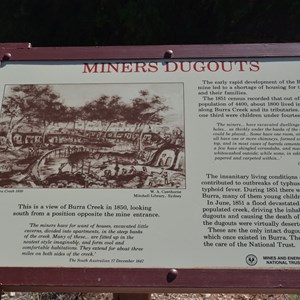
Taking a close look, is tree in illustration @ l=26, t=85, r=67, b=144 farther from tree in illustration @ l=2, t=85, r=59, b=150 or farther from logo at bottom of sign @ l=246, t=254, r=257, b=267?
logo at bottom of sign @ l=246, t=254, r=257, b=267

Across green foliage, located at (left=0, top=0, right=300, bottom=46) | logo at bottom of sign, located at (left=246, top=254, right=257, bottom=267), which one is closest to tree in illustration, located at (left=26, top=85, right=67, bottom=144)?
logo at bottom of sign, located at (left=246, top=254, right=257, bottom=267)

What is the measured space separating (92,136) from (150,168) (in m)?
0.28

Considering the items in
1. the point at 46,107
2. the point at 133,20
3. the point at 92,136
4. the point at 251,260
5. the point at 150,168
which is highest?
the point at 133,20

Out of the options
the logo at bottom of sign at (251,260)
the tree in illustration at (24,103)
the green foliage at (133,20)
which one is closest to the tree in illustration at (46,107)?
the tree in illustration at (24,103)

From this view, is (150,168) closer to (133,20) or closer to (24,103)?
(24,103)

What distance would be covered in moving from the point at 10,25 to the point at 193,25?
1.98 metres

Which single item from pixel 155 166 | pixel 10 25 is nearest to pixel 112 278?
pixel 155 166

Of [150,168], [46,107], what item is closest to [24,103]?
[46,107]

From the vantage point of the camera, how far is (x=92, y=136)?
80.0 inches

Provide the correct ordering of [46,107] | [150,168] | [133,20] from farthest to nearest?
[133,20] < [46,107] < [150,168]

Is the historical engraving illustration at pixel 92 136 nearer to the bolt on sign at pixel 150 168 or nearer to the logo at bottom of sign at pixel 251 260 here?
the bolt on sign at pixel 150 168

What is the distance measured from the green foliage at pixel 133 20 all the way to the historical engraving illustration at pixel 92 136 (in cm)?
291

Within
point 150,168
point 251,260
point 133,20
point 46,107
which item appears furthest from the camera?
point 133,20

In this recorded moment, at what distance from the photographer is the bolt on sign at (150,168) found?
1822 millimetres
